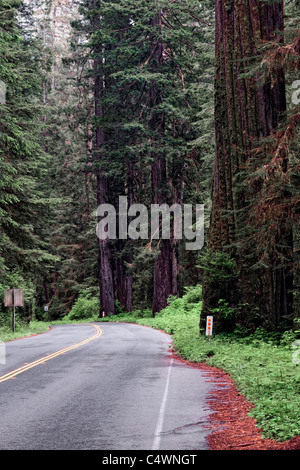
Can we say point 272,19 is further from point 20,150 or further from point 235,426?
point 20,150

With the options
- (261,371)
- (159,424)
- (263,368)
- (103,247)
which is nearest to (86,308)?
(103,247)

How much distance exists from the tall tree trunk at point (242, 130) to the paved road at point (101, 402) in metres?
3.22

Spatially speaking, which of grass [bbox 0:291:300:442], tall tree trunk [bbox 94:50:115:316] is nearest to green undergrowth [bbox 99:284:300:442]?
grass [bbox 0:291:300:442]

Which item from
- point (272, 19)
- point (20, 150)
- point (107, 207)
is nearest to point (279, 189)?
point (272, 19)

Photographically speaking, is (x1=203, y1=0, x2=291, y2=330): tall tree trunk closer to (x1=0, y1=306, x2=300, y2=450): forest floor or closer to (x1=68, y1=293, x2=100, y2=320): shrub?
(x1=0, y1=306, x2=300, y2=450): forest floor

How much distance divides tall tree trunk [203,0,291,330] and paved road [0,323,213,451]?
3.22 m

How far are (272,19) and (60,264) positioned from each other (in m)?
47.2

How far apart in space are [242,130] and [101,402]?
998cm

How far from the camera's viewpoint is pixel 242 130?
646 inches

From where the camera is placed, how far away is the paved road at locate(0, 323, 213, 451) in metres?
6.93

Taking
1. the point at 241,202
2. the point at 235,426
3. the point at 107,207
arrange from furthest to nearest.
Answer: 1. the point at 107,207
2. the point at 241,202
3. the point at 235,426

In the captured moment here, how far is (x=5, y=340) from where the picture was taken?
2350 centimetres

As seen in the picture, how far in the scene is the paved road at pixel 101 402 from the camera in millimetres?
6931

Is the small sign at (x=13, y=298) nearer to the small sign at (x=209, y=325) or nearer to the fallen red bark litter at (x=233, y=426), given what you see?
the small sign at (x=209, y=325)
